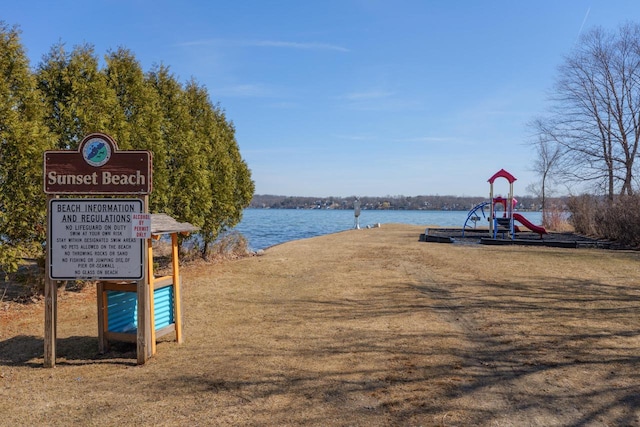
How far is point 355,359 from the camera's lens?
581 centimetres

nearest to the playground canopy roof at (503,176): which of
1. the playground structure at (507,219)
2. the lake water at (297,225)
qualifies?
the playground structure at (507,219)

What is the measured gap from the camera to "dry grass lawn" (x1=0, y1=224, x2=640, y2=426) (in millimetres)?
4367

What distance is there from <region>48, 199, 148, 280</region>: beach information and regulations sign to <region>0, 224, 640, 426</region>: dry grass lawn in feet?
3.86

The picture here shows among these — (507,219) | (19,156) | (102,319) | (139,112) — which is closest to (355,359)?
(102,319)

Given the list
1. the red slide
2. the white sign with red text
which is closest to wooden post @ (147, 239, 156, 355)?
the white sign with red text

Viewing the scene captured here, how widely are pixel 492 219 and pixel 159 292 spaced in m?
19.3

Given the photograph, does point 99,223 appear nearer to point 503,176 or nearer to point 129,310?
point 129,310

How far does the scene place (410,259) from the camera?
49.7ft

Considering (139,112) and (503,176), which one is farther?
(503,176)

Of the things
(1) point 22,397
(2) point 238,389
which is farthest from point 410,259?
(1) point 22,397

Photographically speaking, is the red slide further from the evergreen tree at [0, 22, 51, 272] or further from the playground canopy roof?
the evergreen tree at [0, 22, 51, 272]

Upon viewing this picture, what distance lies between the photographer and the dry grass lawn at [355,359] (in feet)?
14.3

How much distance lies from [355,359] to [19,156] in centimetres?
697

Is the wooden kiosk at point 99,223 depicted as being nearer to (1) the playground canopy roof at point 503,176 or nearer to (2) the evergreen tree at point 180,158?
(2) the evergreen tree at point 180,158
